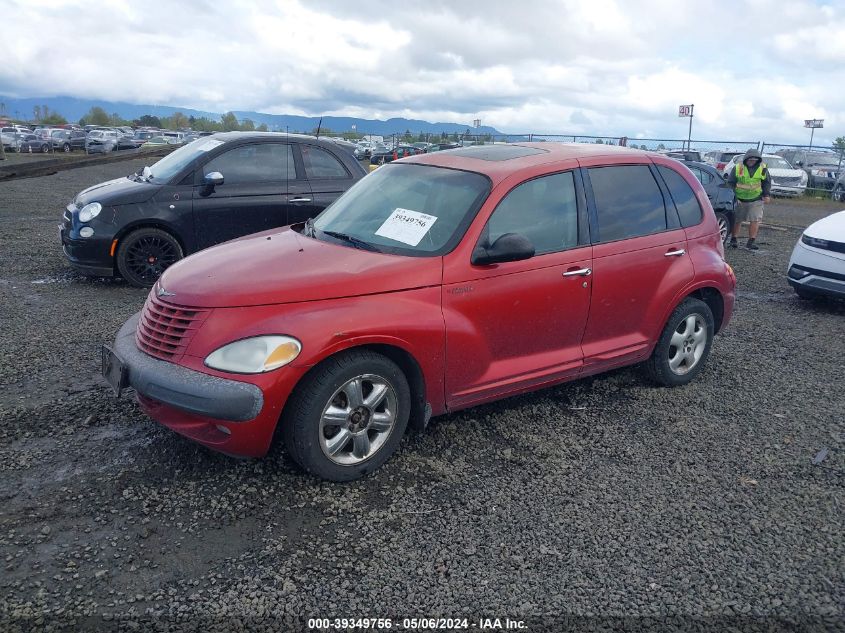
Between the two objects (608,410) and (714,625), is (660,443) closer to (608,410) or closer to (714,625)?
(608,410)

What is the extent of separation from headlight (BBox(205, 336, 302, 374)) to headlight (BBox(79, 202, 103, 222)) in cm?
487

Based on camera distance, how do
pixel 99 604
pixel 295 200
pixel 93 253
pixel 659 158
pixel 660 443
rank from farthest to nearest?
pixel 295 200, pixel 93 253, pixel 659 158, pixel 660 443, pixel 99 604

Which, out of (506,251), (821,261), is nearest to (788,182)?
(821,261)

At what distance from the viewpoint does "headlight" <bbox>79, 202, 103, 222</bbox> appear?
7324 mm

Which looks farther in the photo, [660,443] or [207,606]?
[660,443]

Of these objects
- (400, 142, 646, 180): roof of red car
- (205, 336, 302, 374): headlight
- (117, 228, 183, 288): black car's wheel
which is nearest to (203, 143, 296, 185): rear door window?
(117, 228, 183, 288): black car's wheel

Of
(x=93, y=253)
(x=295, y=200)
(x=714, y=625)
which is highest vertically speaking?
(x=295, y=200)

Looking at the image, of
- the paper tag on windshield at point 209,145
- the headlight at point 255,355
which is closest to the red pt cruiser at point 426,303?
the headlight at point 255,355

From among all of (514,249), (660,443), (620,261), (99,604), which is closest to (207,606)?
(99,604)

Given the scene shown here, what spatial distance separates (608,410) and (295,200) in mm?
4623

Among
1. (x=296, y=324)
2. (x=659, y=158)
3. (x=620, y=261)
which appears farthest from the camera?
(x=659, y=158)

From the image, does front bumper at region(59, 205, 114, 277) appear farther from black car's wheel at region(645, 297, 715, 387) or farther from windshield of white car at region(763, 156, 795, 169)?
windshield of white car at region(763, 156, 795, 169)

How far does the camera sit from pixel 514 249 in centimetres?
383

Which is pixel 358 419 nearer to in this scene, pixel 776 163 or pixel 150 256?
pixel 150 256
